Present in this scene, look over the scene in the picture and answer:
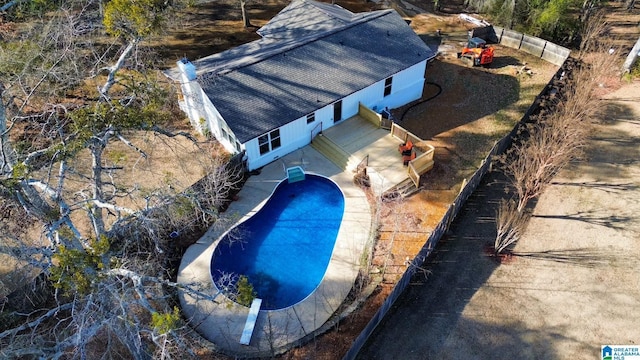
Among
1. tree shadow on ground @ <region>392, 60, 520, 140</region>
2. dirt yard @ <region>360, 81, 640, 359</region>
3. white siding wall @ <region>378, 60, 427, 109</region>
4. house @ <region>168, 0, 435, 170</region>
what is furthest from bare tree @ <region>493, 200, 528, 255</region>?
house @ <region>168, 0, 435, 170</region>

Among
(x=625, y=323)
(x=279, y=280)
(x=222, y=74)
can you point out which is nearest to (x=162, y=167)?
(x=222, y=74)

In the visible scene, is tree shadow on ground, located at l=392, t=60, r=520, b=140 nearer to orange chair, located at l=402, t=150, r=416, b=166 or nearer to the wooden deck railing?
the wooden deck railing

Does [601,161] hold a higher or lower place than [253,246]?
higher

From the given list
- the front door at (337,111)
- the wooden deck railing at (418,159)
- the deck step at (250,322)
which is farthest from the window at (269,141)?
the deck step at (250,322)

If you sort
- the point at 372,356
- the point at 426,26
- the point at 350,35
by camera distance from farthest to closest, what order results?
1. the point at 426,26
2. the point at 350,35
3. the point at 372,356

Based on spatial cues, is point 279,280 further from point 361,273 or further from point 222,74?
point 222,74

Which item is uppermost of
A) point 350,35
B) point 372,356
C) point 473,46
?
point 350,35

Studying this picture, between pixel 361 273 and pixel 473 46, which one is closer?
pixel 361 273
